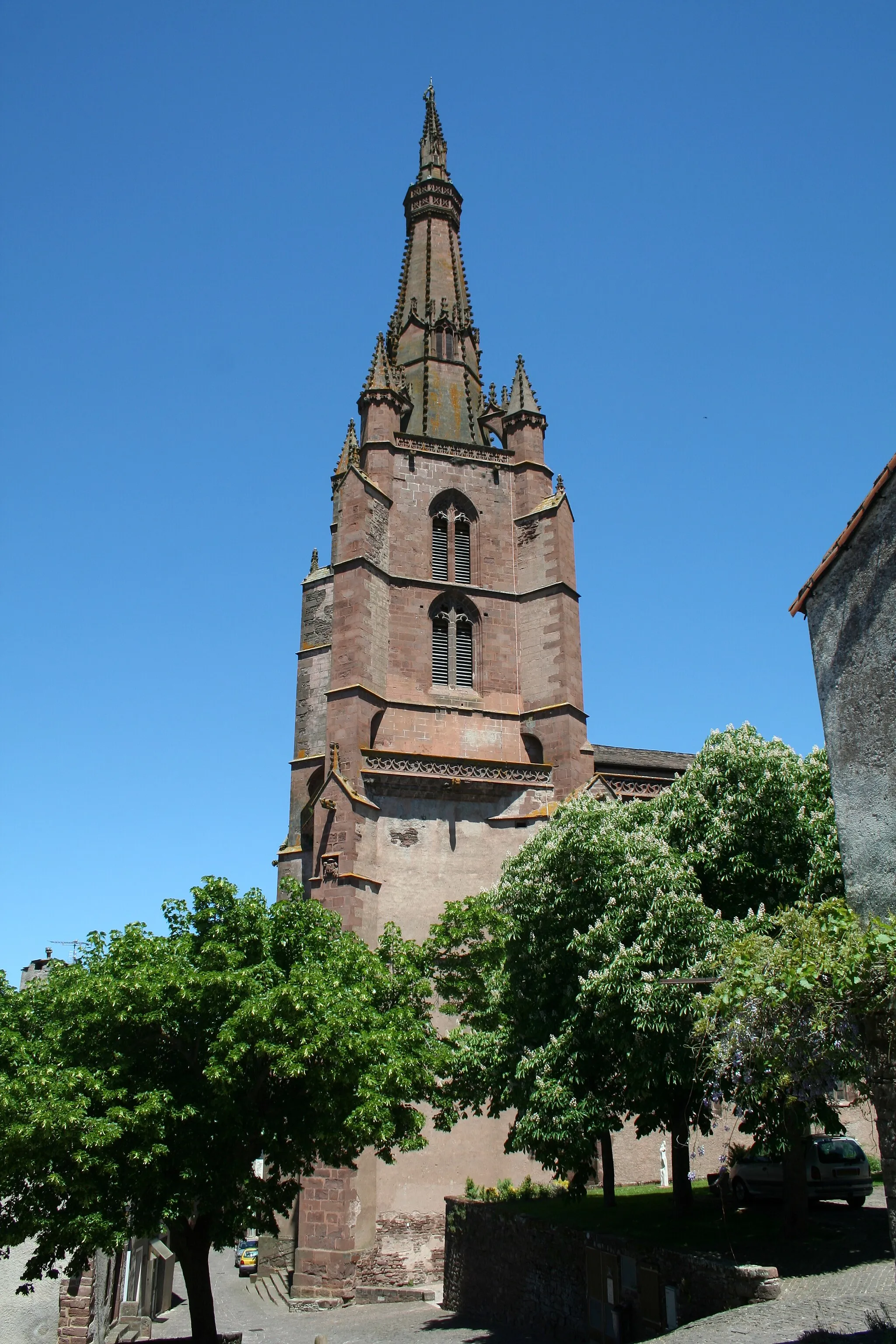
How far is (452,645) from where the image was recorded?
34.6 m

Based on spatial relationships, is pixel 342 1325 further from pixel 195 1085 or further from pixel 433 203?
pixel 433 203

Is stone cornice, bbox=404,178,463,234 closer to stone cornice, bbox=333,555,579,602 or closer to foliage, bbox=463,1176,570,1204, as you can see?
stone cornice, bbox=333,555,579,602

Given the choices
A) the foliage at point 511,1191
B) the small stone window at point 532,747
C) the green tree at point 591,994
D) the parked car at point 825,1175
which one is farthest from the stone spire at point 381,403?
the parked car at point 825,1175

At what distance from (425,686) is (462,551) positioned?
17.8ft

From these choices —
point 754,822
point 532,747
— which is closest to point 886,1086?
point 754,822

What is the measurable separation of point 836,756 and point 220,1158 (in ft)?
36.2

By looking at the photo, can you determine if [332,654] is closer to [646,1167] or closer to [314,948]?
[314,948]

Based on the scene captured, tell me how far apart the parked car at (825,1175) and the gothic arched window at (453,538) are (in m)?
20.2

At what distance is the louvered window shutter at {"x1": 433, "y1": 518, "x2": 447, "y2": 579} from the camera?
1401 inches

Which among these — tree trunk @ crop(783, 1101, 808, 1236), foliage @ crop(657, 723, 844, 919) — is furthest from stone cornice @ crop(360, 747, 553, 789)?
tree trunk @ crop(783, 1101, 808, 1236)

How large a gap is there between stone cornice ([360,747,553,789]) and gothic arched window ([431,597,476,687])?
3.69 m

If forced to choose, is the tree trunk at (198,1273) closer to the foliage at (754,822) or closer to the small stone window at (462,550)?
the foliage at (754,822)

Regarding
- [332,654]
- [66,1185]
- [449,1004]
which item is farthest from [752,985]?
[332,654]

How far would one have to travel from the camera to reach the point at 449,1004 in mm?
23750
